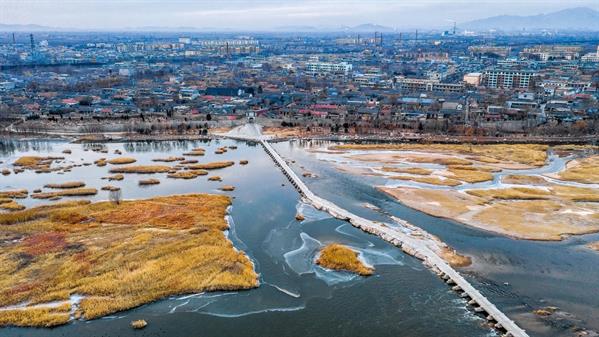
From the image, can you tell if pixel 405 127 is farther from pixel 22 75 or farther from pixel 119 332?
pixel 22 75

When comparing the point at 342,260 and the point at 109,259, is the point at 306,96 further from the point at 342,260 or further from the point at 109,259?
the point at 109,259

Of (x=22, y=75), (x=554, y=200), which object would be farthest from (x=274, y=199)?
(x=22, y=75)

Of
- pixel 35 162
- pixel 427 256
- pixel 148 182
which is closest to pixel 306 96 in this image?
pixel 35 162

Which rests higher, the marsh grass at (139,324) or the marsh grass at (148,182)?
the marsh grass at (148,182)

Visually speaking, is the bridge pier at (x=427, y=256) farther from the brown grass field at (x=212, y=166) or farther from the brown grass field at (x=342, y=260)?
the brown grass field at (x=212, y=166)

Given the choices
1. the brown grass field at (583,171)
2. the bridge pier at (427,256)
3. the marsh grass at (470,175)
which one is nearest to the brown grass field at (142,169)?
the bridge pier at (427,256)

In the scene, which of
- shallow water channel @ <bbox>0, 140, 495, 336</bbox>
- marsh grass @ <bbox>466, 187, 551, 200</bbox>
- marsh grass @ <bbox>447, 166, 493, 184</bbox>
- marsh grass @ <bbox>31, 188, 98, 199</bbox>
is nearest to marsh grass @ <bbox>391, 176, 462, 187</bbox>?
marsh grass @ <bbox>447, 166, 493, 184</bbox>
